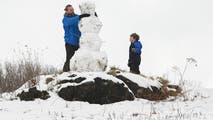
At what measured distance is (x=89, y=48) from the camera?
44.9 feet

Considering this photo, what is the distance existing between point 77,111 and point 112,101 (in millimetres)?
1693

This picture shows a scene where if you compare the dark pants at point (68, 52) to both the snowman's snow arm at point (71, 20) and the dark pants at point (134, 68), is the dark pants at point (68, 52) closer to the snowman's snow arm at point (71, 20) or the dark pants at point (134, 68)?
the snowman's snow arm at point (71, 20)

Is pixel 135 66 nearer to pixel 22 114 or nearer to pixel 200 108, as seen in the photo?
pixel 200 108

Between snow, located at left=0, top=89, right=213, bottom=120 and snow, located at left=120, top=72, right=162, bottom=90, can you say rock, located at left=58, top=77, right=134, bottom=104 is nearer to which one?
snow, located at left=0, top=89, right=213, bottom=120

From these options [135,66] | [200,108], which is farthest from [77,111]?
[135,66]

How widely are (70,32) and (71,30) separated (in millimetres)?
59

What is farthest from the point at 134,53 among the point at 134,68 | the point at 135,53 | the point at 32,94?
the point at 32,94

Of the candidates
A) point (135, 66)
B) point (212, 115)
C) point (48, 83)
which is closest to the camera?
point (212, 115)

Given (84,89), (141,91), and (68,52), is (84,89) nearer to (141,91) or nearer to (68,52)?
(141,91)

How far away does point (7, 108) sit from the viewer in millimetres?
11156

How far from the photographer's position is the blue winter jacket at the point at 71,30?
46.1 feet

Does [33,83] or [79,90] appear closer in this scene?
[79,90]

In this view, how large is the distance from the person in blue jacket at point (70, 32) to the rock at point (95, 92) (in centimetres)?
215

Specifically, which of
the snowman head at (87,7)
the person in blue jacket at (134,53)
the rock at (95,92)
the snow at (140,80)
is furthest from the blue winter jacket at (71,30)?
the rock at (95,92)
